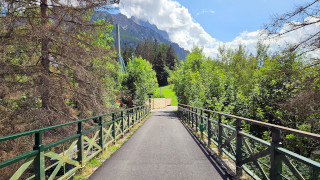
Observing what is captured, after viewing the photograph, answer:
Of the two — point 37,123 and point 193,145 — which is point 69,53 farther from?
point 193,145

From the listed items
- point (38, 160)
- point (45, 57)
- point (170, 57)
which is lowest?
point (38, 160)

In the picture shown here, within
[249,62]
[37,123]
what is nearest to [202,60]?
[249,62]

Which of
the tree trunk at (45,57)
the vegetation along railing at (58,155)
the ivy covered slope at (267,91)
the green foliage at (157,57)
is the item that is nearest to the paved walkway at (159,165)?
the vegetation along railing at (58,155)

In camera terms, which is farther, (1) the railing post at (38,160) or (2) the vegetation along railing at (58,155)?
(1) the railing post at (38,160)

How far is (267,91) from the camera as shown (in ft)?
41.5

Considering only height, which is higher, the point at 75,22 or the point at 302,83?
the point at 75,22

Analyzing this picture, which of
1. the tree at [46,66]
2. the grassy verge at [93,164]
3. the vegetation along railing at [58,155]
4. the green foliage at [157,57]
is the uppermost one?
the green foliage at [157,57]

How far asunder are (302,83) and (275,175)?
18.4 feet

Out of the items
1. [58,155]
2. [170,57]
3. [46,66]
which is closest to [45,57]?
[46,66]

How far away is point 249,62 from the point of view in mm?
31844

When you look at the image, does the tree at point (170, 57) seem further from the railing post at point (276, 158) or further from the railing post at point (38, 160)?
the railing post at point (38, 160)

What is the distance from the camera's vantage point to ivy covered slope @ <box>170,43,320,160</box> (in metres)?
6.90

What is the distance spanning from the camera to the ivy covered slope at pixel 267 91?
22.6 feet

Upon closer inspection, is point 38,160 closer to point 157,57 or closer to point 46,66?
point 46,66
